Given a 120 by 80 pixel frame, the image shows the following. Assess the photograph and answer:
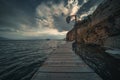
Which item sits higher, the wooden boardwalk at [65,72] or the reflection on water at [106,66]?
the wooden boardwalk at [65,72]

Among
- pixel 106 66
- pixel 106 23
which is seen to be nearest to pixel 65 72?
pixel 106 66

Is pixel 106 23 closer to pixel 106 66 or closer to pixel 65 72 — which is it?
pixel 106 66

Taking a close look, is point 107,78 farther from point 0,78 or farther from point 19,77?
point 0,78

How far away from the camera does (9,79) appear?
28.0 feet

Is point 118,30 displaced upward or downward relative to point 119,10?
downward

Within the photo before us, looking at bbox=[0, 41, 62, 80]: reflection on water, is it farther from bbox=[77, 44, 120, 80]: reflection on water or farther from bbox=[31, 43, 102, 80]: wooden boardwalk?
bbox=[77, 44, 120, 80]: reflection on water

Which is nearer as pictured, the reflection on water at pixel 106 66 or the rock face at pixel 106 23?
the reflection on water at pixel 106 66

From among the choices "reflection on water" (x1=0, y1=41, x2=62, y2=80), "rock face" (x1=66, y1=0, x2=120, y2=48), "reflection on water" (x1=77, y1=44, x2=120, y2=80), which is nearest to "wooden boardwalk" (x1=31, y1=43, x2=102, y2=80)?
"reflection on water" (x1=77, y1=44, x2=120, y2=80)

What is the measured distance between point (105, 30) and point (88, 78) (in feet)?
106

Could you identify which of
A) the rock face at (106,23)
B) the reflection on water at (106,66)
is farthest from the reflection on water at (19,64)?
the rock face at (106,23)

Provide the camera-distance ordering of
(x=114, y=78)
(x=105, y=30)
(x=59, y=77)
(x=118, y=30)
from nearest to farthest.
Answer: (x=59, y=77), (x=114, y=78), (x=118, y=30), (x=105, y=30)

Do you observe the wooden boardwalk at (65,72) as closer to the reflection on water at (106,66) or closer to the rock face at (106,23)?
the reflection on water at (106,66)

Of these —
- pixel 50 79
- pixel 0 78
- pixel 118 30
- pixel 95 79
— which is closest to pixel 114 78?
pixel 95 79

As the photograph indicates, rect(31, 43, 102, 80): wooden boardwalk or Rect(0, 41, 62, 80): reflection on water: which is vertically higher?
Rect(31, 43, 102, 80): wooden boardwalk
